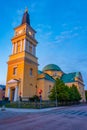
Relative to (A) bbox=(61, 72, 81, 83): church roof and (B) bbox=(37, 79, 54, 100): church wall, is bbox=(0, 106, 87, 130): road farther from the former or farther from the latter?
(A) bbox=(61, 72, 81, 83): church roof

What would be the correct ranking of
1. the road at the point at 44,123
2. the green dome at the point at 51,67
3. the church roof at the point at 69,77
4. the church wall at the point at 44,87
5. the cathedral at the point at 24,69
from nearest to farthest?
the road at the point at 44,123
the cathedral at the point at 24,69
the church wall at the point at 44,87
the church roof at the point at 69,77
the green dome at the point at 51,67

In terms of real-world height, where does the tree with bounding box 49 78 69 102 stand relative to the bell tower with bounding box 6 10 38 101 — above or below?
below

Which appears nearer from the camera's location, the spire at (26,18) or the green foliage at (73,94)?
the green foliage at (73,94)

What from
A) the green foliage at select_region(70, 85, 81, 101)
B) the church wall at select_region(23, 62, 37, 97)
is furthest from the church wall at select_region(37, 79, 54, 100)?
the green foliage at select_region(70, 85, 81, 101)

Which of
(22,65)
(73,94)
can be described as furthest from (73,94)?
(22,65)

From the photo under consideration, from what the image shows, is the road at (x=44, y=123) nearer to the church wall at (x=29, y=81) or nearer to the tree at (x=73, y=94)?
the church wall at (x=29, y=81)

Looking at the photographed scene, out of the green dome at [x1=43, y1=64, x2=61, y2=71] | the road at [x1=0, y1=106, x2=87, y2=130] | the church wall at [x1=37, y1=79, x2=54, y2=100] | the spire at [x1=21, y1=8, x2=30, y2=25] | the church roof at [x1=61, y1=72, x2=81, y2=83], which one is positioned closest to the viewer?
the road at [x1=0, y1=106, x2=87, y2=130]

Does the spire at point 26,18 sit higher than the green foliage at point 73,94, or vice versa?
the spire at point 26,18

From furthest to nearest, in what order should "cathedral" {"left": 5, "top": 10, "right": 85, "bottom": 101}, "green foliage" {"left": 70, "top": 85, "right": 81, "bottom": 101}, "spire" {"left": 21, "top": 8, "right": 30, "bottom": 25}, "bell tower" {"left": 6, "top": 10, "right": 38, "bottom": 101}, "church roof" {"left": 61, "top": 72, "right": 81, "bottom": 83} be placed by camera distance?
"church roof" {"left": 61, "top": 72, "right": 81, "bottom": 83}, "spire" {"left": 21, "top": 8, "right": 30, "bottom": 25}, "green foliage" {"left": 70, "top": 85, "right": 81, "bottom": 101}, "cathedral" {"left": 5, "top": 10, "right": 85, "bottom": 101}, "bell tower" {"left": 6, "top": 10, "right": 38, "bottom": 101}

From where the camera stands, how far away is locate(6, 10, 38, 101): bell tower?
34.6 meters

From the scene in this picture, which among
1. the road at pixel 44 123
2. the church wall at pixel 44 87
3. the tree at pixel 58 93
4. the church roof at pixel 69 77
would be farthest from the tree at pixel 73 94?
the road at pixel 44 123

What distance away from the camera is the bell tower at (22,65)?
113 ft

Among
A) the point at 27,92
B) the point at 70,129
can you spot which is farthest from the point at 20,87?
the point at 70,129

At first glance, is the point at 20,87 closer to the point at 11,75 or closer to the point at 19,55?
the point at 11,75
